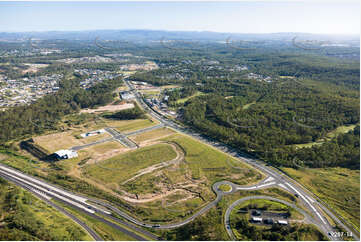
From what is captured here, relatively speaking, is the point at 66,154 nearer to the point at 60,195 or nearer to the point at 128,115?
the point at 60,195

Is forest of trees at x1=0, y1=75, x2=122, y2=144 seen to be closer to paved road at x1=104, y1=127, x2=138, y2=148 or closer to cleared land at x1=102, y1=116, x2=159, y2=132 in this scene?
cleared land at x1=102, y1=116, x2=159, y2=132

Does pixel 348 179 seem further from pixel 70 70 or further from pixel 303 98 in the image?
pixel 70 70

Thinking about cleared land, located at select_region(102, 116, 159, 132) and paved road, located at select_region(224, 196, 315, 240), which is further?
cleared land, located at select_region(102, 116, 159, 132)

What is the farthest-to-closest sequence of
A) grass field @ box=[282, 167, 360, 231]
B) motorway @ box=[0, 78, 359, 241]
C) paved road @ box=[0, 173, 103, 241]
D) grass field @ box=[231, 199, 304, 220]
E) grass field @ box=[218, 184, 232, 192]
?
grass field @ box=[218, 184, 232, 192], grass field @ box=[282, 167, 360, 231], grass field @ box=[231, 199, 304, 220], motorway @ box=[0, 78, 359, 241], paved road @ box=[0, 173, 103, 241]

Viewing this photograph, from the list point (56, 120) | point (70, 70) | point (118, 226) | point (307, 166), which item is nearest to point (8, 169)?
point (56, 120)

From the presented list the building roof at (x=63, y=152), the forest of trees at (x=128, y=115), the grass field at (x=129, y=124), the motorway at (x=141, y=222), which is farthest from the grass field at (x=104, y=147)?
the forest of trees at (x=128, y=115)

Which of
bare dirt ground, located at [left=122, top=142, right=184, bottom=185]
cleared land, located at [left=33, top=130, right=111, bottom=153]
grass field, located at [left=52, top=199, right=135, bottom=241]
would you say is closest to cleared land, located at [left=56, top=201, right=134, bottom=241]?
grass field, located at [left=52, top=199, right=135, bottom=241]
